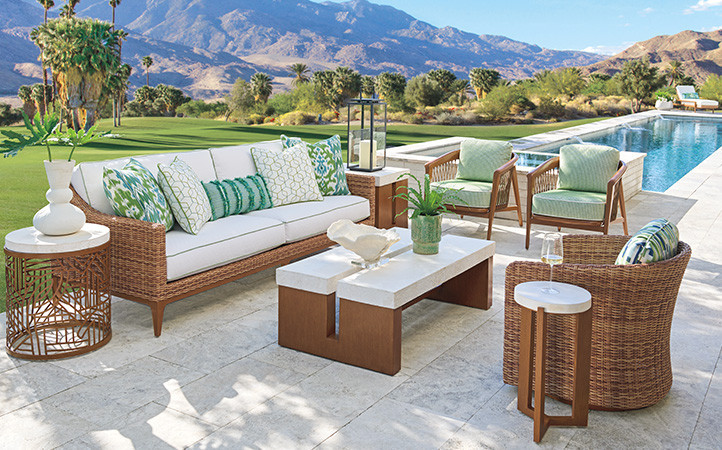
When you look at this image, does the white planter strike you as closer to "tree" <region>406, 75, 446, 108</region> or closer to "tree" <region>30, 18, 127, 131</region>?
"tree" <region>406, 75, 446, 108</region>

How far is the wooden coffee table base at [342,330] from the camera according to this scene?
10.7ft

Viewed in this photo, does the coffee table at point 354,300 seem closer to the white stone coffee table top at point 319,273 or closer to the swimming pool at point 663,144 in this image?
the white stone coffee table top at point 319,273

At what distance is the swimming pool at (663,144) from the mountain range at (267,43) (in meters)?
65.4

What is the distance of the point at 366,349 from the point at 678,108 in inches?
927

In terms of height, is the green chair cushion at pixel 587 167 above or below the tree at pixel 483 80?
below

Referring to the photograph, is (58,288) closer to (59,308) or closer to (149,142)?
(59,308)

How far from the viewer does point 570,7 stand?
110750mm

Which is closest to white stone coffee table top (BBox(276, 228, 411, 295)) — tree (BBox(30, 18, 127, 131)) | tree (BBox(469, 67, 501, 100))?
tree (BBox(30, 18, 127, 131))

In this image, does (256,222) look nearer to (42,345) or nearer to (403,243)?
(403,243)

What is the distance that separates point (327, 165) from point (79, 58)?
18.3 meters

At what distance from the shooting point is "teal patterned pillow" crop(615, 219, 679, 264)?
2.71 m

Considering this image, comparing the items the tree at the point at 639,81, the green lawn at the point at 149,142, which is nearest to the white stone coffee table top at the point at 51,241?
the green lawn at the point at 149,142

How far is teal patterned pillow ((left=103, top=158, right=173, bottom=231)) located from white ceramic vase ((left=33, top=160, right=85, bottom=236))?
1.08 feet

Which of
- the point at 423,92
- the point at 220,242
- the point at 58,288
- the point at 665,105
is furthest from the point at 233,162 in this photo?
the point at 423,92
